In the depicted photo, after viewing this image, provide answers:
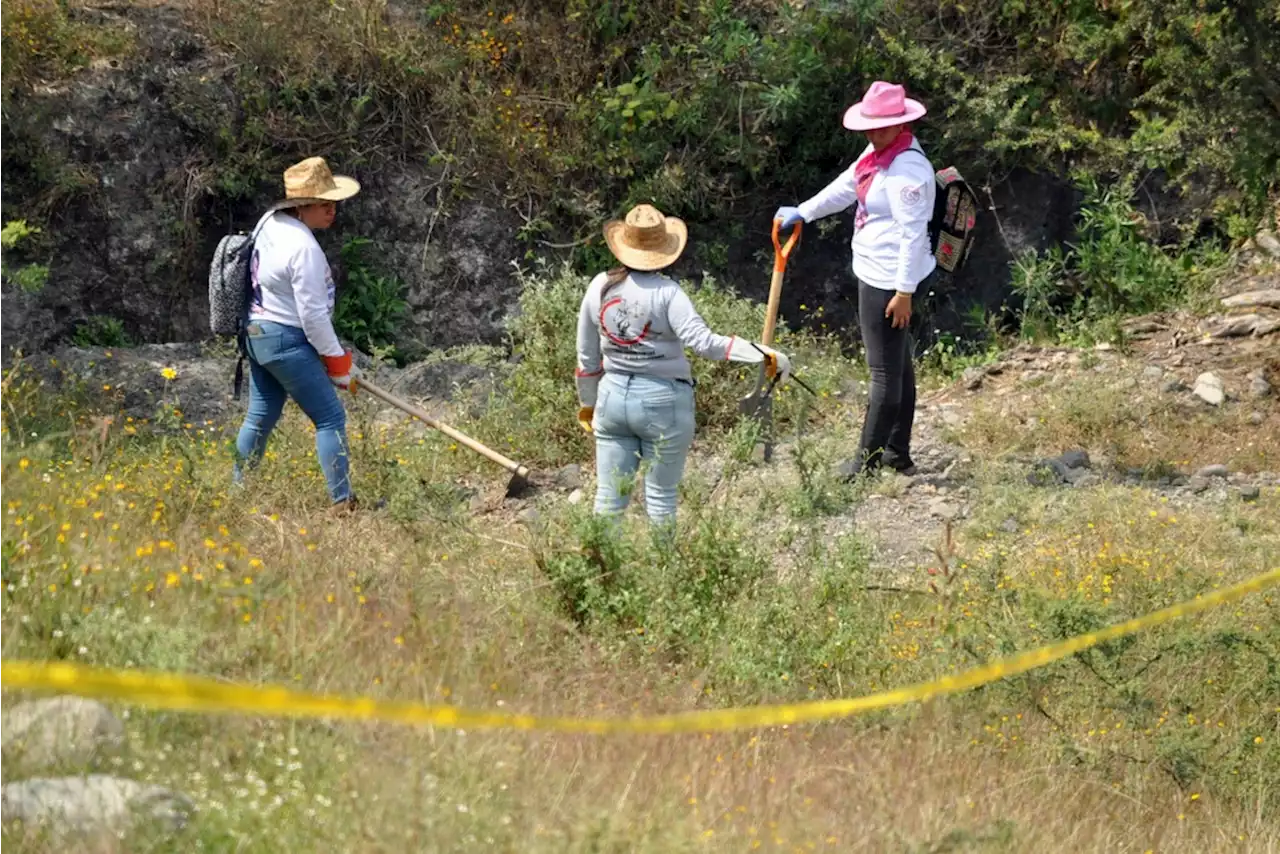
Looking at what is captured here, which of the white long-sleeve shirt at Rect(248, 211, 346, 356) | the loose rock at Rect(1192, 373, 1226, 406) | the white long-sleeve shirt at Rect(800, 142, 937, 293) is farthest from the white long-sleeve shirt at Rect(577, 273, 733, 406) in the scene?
the loose rock at Rect(1192, 373, 1226, 406)

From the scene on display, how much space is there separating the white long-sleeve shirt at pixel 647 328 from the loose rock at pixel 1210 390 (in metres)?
4.21

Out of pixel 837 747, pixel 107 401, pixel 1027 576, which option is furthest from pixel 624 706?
pixel 107 401

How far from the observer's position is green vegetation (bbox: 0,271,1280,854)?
3428 mm

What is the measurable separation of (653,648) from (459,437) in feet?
7.64

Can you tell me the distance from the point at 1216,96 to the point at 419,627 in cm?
571

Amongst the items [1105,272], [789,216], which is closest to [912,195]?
[789,216]

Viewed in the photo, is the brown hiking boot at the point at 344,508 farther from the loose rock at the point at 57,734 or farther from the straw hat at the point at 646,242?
the loose rock at the point at 57,734

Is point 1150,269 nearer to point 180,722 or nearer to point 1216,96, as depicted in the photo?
point 1216,96

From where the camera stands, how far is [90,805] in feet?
10.4

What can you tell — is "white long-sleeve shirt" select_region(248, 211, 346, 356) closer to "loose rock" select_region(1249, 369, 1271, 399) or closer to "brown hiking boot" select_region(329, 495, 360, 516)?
"brown hiking boot" select_region(329, 495, 360, 516)

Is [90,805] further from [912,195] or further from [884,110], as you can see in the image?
[884,110]

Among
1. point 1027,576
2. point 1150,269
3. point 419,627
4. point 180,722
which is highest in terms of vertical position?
point 180,722

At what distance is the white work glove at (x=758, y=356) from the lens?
5.76 metres

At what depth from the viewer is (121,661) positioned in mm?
3953
